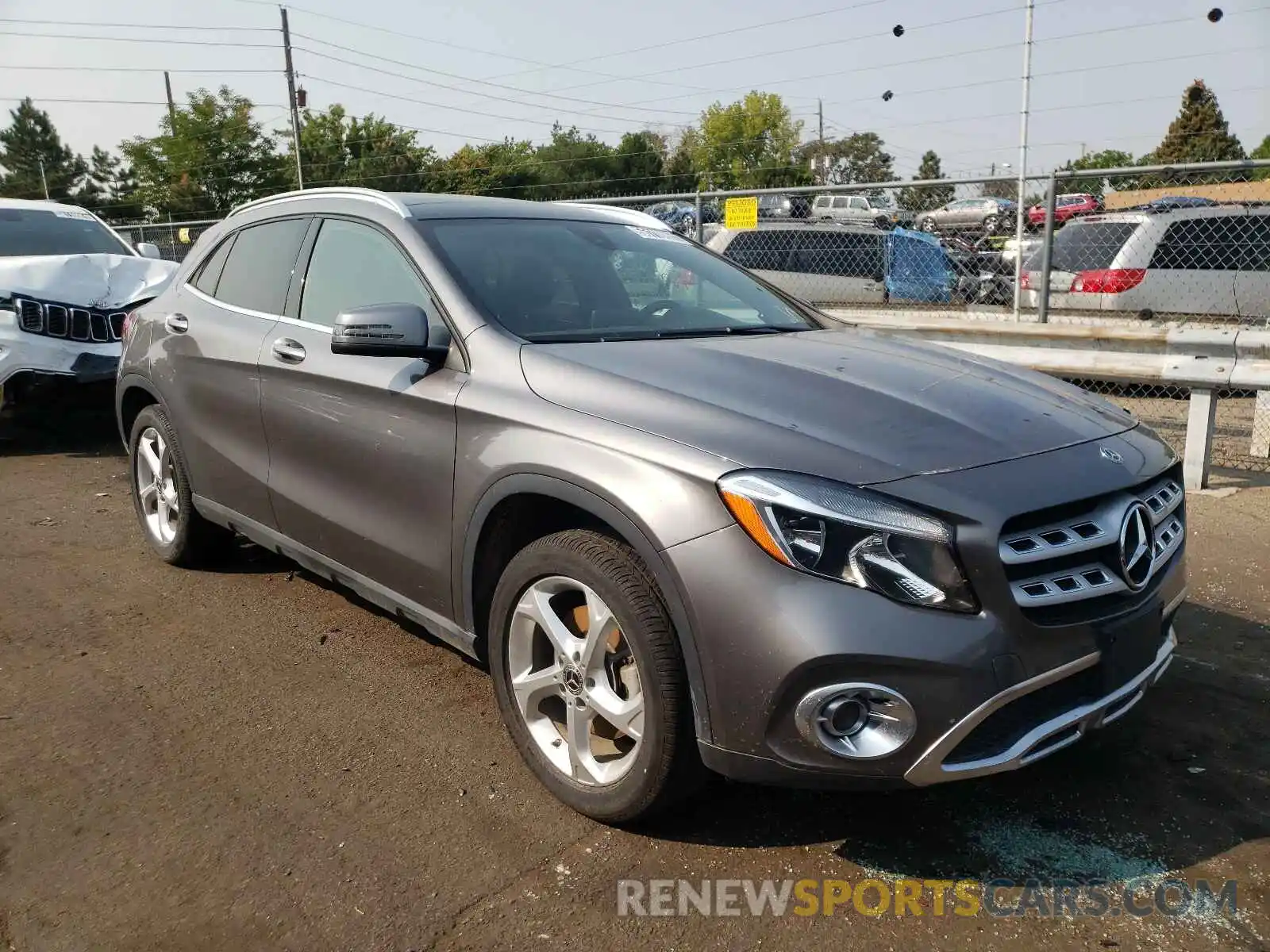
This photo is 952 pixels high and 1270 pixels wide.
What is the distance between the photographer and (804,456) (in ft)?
7.79

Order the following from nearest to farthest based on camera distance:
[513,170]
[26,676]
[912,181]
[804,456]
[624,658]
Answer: [804,456] → [624,658] → [26,676] → [912,181] → [513,170]

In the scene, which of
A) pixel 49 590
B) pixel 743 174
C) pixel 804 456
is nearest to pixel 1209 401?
pixel 804 456

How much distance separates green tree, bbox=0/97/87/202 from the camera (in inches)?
2987

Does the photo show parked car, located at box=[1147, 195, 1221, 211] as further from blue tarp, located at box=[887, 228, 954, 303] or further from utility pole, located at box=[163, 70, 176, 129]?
utility pole, located at box=[163, 70, 176, 129]

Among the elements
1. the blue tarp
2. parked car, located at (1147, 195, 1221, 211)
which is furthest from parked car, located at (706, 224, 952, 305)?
parked car, located at (1147, 195, 1221, 211)

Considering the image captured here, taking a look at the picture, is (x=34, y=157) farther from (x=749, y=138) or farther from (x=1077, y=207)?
(x=1077, y=207)

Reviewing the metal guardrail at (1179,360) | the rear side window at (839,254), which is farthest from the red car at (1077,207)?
the metal guardrail at (1179,360)

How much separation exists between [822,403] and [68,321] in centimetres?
668

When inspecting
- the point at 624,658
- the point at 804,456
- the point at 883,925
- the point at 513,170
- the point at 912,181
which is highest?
the point at 513,170

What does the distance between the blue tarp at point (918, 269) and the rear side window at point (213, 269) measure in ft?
24.6

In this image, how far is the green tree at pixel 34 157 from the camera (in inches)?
Result: 2987

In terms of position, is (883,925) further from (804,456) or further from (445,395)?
(445,395)

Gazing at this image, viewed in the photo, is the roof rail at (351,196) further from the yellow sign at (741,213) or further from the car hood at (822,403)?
the yellow sign at (741,213)

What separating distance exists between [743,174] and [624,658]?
201 ft
